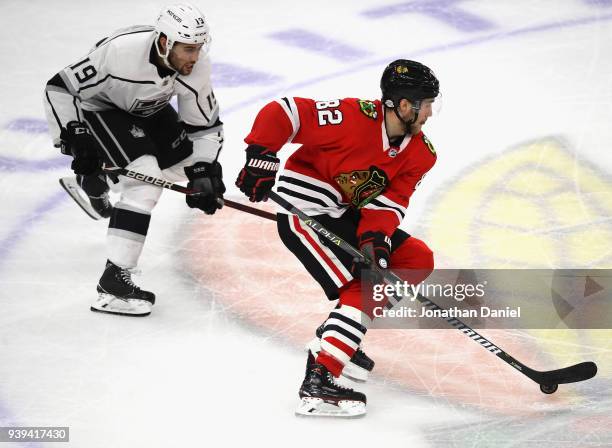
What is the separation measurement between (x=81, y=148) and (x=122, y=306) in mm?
618

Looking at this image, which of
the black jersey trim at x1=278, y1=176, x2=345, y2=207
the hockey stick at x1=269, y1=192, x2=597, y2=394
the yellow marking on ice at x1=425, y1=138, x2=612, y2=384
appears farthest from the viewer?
the yellow marking on ice at x1=425, y1=138, x2=612, y2=384

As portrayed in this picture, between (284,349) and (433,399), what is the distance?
1.96 feet

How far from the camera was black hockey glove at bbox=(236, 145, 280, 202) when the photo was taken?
3459mm

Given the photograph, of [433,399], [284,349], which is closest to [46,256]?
[284,349]

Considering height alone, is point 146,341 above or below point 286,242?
below

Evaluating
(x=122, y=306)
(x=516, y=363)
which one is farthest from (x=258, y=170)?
(x=516, y=363)

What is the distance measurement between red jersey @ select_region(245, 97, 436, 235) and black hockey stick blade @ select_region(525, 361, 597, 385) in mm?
671

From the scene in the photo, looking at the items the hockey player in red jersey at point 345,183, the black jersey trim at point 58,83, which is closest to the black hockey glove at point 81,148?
the black jersey trim at point 58,83

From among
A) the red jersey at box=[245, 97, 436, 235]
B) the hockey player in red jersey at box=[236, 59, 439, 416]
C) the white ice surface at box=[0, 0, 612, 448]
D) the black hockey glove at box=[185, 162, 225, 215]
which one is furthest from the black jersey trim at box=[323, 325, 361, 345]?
the black hockey glove at box=[185, 162, 225, 215]

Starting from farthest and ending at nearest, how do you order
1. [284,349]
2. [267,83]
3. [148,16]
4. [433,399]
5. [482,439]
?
[148,16], [267,83], [284,349], [433,399], [482,439]

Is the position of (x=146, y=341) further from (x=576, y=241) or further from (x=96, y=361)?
(x=576, y=241)

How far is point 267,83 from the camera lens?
593cm

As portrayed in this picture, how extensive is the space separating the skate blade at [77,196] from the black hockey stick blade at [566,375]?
81.2 inches

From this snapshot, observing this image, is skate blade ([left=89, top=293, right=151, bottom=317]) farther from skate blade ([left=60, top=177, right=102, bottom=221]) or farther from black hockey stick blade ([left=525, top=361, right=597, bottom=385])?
black hockey stick blade ([left=525, top=361, right=597, bottom=385])
